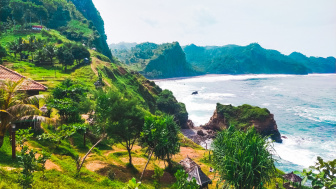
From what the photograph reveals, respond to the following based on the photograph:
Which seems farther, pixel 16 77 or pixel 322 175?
pixel 16 77

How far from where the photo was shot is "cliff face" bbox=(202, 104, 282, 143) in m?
57.5

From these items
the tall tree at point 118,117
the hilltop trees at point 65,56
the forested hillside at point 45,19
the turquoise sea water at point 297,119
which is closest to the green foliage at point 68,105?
the tall tree at point 118,117

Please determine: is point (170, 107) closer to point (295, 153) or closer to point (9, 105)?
point (295, 153)

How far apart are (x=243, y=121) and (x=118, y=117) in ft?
152

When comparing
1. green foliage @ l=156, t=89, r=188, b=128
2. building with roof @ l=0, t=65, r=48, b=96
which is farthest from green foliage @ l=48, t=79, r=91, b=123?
green foliage @ l=156, t=89, r=188, b=128

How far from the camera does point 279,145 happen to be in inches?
2160

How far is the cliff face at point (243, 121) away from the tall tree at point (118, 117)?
125ft

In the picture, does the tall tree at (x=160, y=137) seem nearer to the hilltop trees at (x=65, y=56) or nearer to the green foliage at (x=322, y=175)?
the green foliage at (x=322, y=175)

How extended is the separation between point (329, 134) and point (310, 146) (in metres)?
12.4

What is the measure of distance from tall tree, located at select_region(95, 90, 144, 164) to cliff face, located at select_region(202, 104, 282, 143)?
125 feet

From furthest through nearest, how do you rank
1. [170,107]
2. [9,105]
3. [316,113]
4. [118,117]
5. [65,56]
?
[316,113] < [170,107] < [65,56] < [118,117] < [9,105]

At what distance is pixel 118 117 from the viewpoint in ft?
73.3

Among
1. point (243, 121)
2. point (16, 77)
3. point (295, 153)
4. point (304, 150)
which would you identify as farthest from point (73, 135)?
point (304, 150)

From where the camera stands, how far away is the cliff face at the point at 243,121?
189 feet
